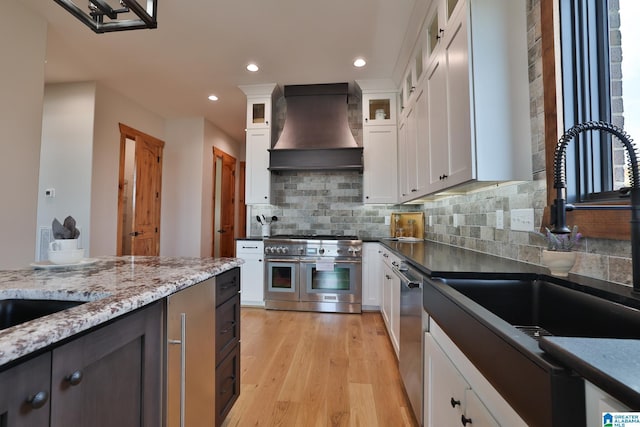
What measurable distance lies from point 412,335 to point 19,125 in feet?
11.4

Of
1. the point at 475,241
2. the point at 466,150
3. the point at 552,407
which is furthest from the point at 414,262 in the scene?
the point at 552,407

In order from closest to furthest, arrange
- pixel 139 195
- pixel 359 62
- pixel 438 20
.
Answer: pixel 438 20
pixel 359 62
pixel 139 195

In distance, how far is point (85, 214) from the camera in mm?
3643

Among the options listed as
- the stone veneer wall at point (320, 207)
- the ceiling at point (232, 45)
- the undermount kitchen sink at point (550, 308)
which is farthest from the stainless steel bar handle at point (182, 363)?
the stone veneer wall at point (320, 207)

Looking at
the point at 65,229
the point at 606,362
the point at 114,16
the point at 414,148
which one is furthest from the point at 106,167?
the point at 606,362

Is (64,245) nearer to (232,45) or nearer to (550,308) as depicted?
(550,308)

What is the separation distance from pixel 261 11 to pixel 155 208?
3.73 metres

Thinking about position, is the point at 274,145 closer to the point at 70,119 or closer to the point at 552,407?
the point at 70,119

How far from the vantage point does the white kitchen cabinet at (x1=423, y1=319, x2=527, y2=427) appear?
75 cm

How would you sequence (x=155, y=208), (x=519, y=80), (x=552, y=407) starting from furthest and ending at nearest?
(x=155, y=208)
(x=519, y=80)
(x=552, y=407)

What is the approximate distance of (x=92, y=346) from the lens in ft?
2.38

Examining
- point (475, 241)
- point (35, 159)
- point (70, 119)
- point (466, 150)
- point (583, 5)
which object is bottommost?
point (475, 241)

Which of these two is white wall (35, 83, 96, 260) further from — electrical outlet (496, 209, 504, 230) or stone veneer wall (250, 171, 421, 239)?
electrical outlet (496, 209, 504, 230)

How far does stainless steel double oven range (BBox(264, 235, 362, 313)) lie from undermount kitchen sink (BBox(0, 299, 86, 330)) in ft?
8.83
